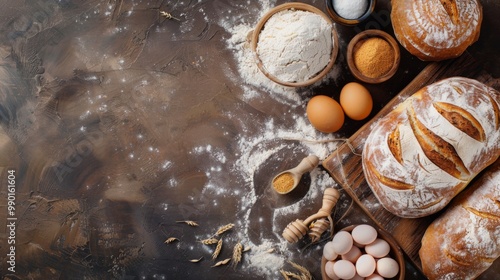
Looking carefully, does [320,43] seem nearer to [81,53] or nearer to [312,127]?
[312,127]

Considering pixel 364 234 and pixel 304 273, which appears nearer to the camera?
pixel 364 234

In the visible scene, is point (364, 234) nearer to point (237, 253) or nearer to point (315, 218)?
point (315, 218)

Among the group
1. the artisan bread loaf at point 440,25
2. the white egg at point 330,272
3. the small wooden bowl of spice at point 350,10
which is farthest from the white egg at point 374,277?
the small wooden bowl of spice at point 350,10

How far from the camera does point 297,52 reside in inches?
83.7

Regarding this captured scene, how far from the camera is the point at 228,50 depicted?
2.35 meters

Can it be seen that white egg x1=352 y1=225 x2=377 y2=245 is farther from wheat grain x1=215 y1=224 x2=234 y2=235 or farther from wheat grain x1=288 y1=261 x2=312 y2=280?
wheat grain x1=215 y1=224 x2=234 y2=235

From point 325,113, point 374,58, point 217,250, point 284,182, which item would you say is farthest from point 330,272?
point 374,58

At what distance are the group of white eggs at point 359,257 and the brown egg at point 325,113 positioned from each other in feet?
1.53

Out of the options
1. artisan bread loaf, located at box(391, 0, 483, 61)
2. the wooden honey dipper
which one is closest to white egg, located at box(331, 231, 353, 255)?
the wooden honey dipper

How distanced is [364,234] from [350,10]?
3.32 ft

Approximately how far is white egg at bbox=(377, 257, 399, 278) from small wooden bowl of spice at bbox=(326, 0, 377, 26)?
108 centimetres

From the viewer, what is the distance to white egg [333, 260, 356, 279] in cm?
205

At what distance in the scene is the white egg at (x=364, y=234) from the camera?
208 centimetres

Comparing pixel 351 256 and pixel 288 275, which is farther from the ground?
pixel 351 256
